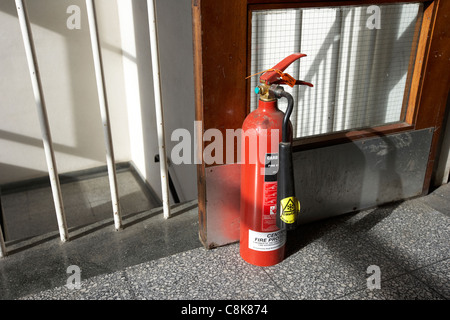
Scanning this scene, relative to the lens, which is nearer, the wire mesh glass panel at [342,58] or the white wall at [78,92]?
the wire mesh glass panel at [342,58]

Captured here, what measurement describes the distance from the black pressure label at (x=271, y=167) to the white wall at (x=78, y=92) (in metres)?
1.46

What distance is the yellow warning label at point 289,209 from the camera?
1369 millimetres

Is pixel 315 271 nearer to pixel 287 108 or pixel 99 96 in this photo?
pixel 287 108

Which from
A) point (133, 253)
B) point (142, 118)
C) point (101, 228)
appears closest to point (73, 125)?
point (142, 118)

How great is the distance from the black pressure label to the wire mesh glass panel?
0.32 metres

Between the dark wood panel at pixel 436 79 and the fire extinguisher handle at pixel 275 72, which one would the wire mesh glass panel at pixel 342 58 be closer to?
the dark wood panel at pixel 436 79

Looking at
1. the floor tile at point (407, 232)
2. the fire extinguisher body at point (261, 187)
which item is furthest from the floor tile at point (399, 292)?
the fire extinguisher body at point (261, 187)

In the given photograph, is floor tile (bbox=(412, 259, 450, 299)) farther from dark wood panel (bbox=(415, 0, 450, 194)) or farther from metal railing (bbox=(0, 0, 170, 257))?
metal railing (bbox=(0, 0, 170, 257))

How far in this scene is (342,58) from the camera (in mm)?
1775

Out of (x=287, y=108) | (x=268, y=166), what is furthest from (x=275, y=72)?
(x=268, y=166)

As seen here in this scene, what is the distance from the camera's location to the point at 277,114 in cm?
139

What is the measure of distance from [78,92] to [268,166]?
2.67 meters

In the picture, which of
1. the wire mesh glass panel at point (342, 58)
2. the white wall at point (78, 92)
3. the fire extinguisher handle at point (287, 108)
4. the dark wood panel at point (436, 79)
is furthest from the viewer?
the white wall at point (78, 92)

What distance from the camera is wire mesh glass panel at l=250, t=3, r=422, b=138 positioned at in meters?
1.59
